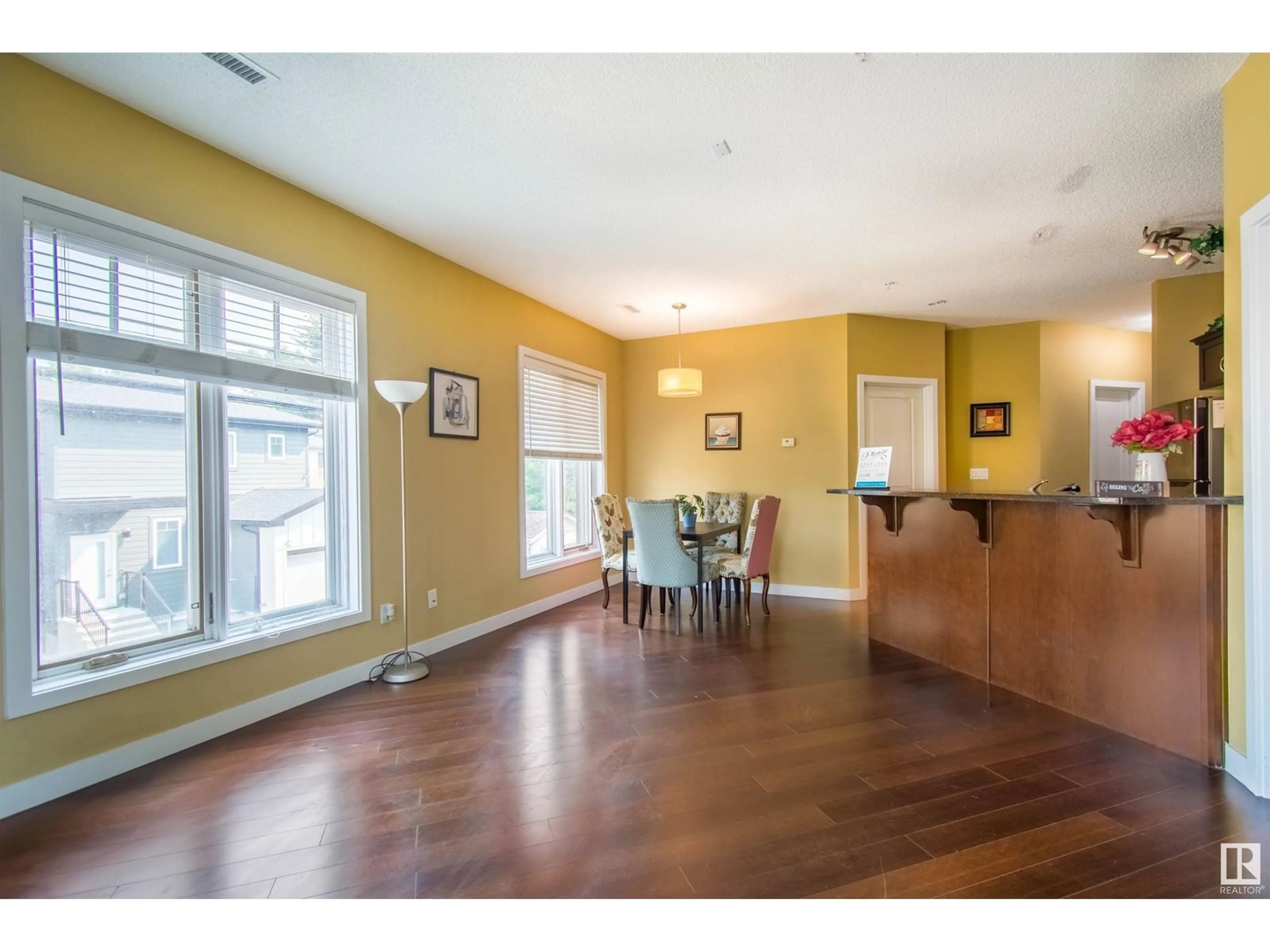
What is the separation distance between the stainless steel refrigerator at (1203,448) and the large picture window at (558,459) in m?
4.22

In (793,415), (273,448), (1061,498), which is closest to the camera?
(1061,498)

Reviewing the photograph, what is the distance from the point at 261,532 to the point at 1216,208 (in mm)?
5641

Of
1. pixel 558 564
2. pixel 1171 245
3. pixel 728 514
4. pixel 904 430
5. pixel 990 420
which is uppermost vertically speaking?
pixel 1171 245

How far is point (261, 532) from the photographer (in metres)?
2.71

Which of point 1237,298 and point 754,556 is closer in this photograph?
point 1237,298

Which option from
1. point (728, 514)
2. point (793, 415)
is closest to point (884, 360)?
point (793, 415)

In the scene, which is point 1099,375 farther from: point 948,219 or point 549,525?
point 549,525

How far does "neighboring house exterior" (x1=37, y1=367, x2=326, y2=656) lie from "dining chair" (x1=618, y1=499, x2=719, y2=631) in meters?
2.23

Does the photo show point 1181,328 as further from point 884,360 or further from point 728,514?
point 728,514

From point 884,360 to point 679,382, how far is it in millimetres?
2364

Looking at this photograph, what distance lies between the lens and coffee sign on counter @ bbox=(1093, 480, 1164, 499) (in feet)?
7.22

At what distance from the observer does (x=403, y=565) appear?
3373 mm
